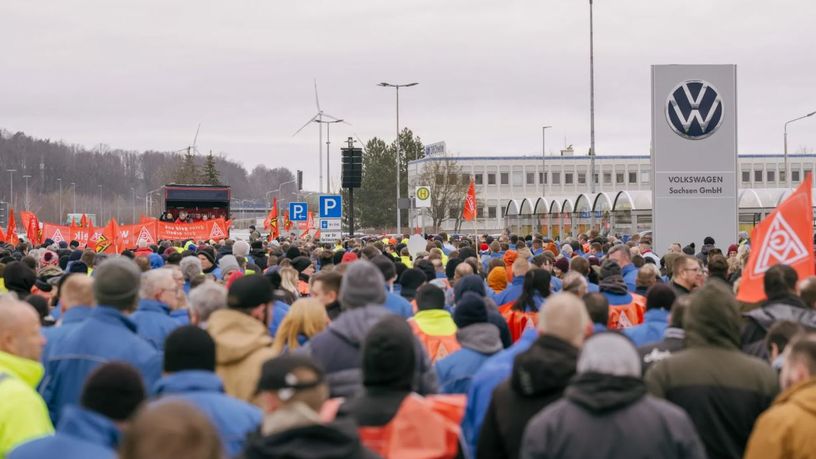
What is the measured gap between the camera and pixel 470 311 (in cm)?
768

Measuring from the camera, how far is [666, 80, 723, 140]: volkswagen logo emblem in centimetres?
2573

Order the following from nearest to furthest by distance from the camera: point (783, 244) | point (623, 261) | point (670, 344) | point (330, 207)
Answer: point (670, 344)
point (783, 244)
point (623, 261)
point (330, 207)

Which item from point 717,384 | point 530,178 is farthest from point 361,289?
point 530,178

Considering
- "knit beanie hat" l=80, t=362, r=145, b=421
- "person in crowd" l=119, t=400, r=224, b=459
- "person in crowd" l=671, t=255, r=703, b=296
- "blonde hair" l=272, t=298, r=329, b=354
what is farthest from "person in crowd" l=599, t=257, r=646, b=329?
"person in crowd" l=119, t=400, r=224, b=459

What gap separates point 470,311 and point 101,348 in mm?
2491

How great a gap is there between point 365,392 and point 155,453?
2.22 m

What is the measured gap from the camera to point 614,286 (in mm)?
10594

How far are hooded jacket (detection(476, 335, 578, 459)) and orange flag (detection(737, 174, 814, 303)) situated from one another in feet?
13.1

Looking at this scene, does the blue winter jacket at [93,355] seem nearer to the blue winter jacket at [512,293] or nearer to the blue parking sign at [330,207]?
the blue winter jacket at [512,293]

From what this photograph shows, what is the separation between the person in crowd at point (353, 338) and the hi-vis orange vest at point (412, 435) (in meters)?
0.71

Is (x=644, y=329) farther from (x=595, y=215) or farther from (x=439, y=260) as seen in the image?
(x=595, y=215)

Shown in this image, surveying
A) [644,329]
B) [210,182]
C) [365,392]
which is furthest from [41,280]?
[210,182]

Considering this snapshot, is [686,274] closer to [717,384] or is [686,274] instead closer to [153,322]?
[717,384]

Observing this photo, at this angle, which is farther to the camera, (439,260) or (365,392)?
(439,260)
